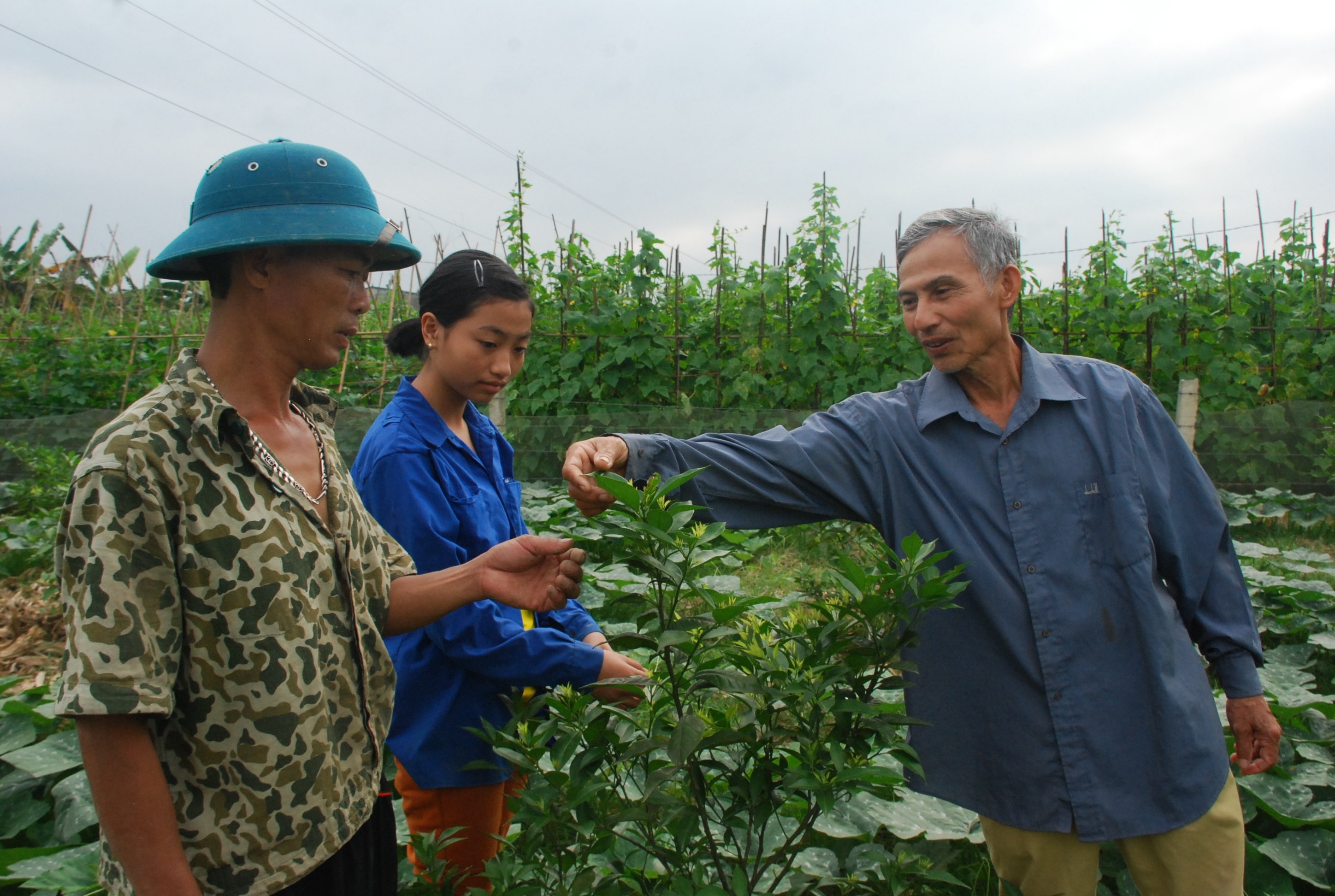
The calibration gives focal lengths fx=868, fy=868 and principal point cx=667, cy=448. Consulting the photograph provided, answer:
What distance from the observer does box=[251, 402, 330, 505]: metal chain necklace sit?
1316 millimetres

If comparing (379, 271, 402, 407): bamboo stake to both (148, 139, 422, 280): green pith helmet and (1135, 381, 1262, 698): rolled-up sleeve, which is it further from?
(1135, 381, 1262, 698): rolled-up sleeve

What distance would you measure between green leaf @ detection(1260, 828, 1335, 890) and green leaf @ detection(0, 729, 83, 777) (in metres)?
3.51

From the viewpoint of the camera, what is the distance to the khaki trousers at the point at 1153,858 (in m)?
1.77

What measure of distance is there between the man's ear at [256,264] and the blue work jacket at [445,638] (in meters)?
0.63

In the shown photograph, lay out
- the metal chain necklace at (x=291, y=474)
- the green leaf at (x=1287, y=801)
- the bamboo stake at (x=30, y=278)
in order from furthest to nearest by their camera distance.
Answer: the bamboo stake at (x=30, y=278) < the green leaf at (x=1287, y=801) < the metal chain necklace at (x=291, y=474)

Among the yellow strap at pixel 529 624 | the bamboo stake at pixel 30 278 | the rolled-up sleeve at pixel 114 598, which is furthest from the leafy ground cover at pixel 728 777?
the bamboo stake at pixel 30 278

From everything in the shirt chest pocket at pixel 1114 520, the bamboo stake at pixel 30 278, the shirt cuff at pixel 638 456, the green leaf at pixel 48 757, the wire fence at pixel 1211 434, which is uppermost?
the bamboo stake at pixel 30 278

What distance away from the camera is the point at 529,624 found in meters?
2.01

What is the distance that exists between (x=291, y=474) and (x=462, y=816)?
3.19 feet

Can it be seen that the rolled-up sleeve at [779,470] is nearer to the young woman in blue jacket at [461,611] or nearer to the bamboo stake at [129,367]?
the young woman in blue jacket at [461,611]

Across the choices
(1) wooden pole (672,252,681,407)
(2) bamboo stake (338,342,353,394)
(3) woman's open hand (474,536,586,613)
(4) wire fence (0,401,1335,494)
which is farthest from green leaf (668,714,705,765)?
(2) bamboo stake (338,342,353,394)

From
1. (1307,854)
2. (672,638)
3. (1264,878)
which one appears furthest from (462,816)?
(1307,854)

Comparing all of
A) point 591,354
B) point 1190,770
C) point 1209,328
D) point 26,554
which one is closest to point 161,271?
point 1190,770

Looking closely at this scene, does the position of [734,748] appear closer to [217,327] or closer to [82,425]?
[217,327]
